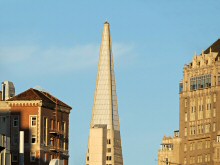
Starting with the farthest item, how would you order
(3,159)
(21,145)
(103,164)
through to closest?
1. (21,145)
2. (103,164)
3. (3,159)

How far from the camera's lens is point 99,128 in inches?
6457

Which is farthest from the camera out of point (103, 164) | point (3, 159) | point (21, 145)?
point (21, 145)

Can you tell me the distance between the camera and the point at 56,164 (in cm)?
16500

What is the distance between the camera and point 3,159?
14075 centimetres

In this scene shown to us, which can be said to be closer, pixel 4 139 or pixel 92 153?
pixel 4 139

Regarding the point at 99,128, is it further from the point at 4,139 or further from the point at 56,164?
the point at 4,139

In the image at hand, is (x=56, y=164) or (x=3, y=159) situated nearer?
(x=3, y=159)

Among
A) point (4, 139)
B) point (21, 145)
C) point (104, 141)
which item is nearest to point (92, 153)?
point (104, 141)

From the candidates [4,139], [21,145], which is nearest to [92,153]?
[4,139]

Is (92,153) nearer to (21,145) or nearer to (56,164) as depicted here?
(56,164)

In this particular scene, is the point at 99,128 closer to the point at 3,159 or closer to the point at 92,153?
the point at 92,153

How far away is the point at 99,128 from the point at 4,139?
1892 centimetres

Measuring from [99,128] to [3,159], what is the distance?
25.5 metres

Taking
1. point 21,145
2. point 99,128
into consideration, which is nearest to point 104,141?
point 99,128
